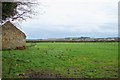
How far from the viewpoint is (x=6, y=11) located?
83.1 ft

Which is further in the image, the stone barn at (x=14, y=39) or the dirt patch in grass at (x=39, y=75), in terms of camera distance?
the stone barn at (x=14, y=39)

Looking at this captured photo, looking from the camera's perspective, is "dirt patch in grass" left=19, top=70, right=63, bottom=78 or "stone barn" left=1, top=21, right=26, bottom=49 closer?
"dirt patch in grass" left=19, top=70, right=63, bottom=78

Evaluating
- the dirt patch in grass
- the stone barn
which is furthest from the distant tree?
the stone barn

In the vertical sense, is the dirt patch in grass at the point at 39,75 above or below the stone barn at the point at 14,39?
below

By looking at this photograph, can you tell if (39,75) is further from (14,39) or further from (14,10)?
(14,39)

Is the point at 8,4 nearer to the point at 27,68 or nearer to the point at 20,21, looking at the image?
the point at 20,21

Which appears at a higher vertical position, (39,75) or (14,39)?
(14,39)

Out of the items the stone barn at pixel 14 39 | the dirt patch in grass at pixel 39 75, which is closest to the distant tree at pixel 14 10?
the dirt patch in grass at pixel 39 75

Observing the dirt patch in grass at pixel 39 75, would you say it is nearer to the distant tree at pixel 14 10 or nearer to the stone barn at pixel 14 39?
the distant tree at pixel 14 10

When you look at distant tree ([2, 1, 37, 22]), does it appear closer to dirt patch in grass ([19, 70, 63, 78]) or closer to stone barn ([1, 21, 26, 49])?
dirt patch in grass ([19, 70, 63, 78])

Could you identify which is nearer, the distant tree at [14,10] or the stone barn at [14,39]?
the distant tree at [14,10]

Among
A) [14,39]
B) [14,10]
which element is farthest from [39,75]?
[14,39]

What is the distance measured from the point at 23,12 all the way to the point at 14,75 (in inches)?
328

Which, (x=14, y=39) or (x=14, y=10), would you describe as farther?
(x=14, y=39)
